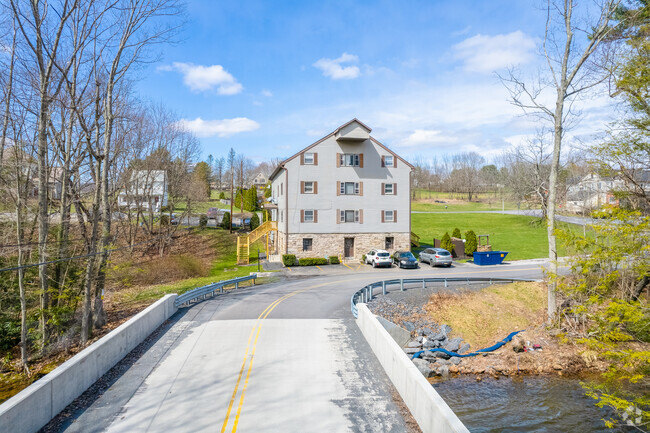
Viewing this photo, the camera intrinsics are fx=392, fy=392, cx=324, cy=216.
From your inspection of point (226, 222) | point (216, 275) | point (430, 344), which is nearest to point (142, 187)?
point (226, 222)

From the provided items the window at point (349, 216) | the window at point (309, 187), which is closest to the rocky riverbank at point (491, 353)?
the window at point (349, 216)

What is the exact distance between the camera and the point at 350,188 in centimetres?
3853

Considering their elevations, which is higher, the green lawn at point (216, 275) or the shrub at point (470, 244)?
the shrub at point (470, 244)

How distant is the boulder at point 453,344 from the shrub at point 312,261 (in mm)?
18965

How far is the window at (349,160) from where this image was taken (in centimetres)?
3825

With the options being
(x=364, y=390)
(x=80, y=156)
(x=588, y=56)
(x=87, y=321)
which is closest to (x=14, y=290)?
(x=87, y=321)

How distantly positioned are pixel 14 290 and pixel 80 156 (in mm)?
7543

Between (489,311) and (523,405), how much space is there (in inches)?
364

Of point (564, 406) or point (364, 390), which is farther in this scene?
point (564, 406)

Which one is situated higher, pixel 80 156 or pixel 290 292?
pixel 80 156

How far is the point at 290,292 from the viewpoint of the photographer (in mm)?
23594

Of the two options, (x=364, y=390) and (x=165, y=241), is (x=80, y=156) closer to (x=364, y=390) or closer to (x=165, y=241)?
(x=364, y=390)

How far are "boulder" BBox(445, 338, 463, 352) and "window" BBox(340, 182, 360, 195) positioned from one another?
70.9 ft

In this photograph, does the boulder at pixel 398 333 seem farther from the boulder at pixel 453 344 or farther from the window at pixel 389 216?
the window at pixel 389 216
